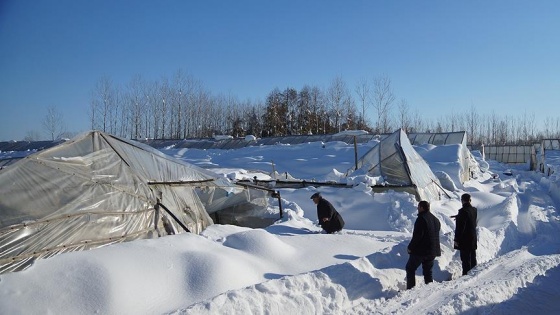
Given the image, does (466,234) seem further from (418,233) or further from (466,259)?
(418,233)

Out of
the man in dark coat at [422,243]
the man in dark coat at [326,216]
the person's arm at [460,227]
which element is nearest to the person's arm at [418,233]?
the man in dark coat at [422,243]

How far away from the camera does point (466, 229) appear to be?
830 centimetres

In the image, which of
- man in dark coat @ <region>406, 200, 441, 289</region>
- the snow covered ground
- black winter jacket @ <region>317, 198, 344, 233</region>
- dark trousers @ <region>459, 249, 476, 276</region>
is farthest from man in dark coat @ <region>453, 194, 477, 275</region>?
black winter jacket @ <region>317, 198, 344, 233</region>

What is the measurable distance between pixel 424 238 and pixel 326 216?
8.77 feet

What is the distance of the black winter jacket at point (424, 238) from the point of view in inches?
284

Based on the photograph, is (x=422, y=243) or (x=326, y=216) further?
(x=326, y=216)

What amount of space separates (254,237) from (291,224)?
266cm

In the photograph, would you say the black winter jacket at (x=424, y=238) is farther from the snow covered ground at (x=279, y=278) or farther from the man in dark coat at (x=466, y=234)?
the man in dark coat at (x=466, y=234)

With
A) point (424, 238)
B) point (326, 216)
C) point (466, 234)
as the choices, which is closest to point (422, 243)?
point (424, 238)

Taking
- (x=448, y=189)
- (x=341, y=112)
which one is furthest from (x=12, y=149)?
(x=448, y=189)

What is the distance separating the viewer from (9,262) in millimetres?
5980

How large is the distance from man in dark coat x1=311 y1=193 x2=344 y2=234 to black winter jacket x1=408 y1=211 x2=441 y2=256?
254 cm

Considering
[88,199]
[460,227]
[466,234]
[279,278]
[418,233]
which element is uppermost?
[88,199]

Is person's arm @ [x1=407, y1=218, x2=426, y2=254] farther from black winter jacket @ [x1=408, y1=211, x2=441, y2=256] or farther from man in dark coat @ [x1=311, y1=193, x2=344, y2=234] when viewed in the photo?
man in dark coat @ [x1=311, y1=193, x2=344, y2=234]
